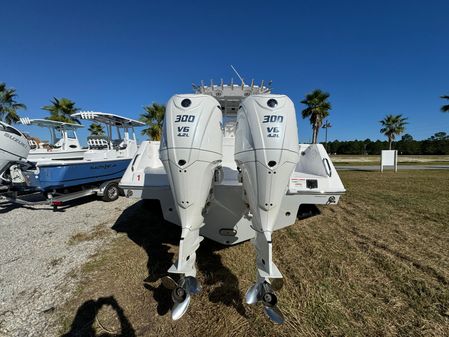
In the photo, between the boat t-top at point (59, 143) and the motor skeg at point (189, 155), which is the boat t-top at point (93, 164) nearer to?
the boat t-top at point (59, 143)

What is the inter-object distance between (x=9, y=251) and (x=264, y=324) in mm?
4340

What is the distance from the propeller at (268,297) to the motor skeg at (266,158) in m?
0.08

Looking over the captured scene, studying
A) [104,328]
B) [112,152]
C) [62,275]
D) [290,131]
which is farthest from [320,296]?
[112,152]

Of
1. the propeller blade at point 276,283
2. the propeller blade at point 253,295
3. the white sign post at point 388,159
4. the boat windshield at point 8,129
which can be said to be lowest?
the propeller blade at point 253,295

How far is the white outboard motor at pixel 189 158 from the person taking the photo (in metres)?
1.99

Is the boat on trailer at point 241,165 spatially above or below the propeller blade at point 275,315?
above

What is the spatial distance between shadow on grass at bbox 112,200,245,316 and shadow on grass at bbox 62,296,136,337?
1.10 feet

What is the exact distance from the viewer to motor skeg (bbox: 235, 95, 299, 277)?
75.4 inches

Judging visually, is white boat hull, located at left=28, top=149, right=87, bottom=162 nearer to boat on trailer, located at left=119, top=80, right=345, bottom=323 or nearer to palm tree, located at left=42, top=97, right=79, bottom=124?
boat on trailer, located at left=119, top=80, right=345, bottom=323

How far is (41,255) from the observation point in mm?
3604

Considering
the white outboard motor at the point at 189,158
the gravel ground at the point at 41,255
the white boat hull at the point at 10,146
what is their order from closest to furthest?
the white outboard motor at the point at 189,158
the gravel ground at the point at 41,255
the white boat hull at the point at 10,146

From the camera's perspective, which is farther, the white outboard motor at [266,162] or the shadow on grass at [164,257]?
the shadow on grass at [164,257]

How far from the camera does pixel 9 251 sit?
12.4 feet

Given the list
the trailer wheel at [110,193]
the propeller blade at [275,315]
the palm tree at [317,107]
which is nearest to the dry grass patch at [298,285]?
the propeller blade at [275,315]
